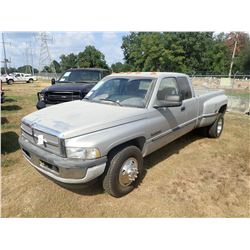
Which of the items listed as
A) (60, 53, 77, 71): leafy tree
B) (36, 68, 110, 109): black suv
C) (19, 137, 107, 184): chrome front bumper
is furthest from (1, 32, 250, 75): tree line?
(60, 53, 77, 71): leafy tree

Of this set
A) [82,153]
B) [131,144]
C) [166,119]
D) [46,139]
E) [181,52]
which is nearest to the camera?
[82,153]

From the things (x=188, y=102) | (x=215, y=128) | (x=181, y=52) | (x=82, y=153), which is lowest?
(x=215, y=128)

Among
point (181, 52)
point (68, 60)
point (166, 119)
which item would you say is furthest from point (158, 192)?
point (68, 60)

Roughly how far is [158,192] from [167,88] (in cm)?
188

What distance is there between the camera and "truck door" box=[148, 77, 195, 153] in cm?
368

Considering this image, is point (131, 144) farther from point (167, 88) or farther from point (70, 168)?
point (167, 88)

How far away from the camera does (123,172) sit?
3203 millimetres

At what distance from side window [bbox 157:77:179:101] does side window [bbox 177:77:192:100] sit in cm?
20

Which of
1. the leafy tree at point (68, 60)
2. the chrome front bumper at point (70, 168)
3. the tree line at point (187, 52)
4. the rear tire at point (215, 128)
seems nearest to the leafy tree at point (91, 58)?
the leafy tree at point (68, 60)

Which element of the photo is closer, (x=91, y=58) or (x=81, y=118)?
(x=81, y=118)

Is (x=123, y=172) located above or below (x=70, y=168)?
below

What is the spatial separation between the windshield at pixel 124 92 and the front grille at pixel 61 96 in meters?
2.52

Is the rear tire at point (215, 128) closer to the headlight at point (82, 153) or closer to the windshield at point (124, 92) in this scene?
the windshield at point (124, 92)

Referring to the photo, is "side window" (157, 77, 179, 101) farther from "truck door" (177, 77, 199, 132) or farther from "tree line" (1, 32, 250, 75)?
"tree line" (1, 32, 250, 75)
